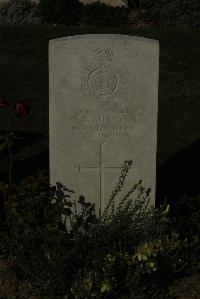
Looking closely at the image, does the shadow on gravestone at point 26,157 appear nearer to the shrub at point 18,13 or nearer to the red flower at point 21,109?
the red flower at point 21,109

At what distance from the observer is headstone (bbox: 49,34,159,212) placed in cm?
498

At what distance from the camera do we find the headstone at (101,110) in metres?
4.98

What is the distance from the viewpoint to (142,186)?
532 cm

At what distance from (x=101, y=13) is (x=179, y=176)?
31.6 ft

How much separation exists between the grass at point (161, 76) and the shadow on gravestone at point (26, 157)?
0.26 meters

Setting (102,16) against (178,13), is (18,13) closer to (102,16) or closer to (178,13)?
(102,16)

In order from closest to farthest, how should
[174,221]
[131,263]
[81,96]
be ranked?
[131,263], [81,96], [174,221]

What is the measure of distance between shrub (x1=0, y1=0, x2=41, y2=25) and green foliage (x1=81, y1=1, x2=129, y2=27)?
131cm

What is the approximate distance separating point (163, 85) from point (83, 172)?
5930mm

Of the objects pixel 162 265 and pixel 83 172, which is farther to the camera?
pixel 83 172

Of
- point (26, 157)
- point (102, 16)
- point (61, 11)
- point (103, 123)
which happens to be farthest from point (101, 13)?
point (103, 123)

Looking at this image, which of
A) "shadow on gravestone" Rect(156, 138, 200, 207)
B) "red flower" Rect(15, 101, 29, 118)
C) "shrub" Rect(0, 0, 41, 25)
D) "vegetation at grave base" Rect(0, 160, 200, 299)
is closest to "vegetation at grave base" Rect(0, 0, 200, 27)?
"shrub" Rect(0, 0, 41, 25)

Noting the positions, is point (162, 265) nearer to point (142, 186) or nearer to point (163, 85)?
point (142, 186)

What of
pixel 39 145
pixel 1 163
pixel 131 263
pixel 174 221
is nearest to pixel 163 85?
pixel 39 145
